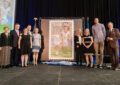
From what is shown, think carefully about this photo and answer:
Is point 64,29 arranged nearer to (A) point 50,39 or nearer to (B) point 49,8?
(A) point 50,39

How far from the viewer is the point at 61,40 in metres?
5.18

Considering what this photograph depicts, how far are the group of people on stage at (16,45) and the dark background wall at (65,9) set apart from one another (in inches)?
70.3

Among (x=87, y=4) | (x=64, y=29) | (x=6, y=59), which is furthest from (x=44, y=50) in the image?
(x=87, y=4)

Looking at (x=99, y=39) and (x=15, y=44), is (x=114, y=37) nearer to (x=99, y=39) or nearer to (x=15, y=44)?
(x=99, y=39)

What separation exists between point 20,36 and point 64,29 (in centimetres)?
186

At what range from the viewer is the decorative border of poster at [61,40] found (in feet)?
16.9

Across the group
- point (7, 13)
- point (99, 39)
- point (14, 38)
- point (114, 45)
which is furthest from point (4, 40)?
point (114, 45)

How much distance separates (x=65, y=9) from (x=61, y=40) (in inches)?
60.7

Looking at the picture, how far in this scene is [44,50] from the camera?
525cm

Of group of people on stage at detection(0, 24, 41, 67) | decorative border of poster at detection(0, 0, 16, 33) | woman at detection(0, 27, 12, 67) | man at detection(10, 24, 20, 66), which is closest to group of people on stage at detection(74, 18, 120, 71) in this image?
group of people on stage at detection(0, 24, 41, 67)

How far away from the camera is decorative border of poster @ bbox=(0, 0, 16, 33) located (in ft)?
16.6

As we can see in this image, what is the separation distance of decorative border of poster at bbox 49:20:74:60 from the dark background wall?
79 cm

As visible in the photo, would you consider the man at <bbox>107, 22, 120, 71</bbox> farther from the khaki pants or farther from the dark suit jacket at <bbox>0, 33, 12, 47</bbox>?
the dark suit jacket at <bbox>0, 33, 12, 47</bbox>

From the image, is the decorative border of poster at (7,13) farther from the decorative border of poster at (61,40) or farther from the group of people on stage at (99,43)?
the group of people on stage at (99,43)
